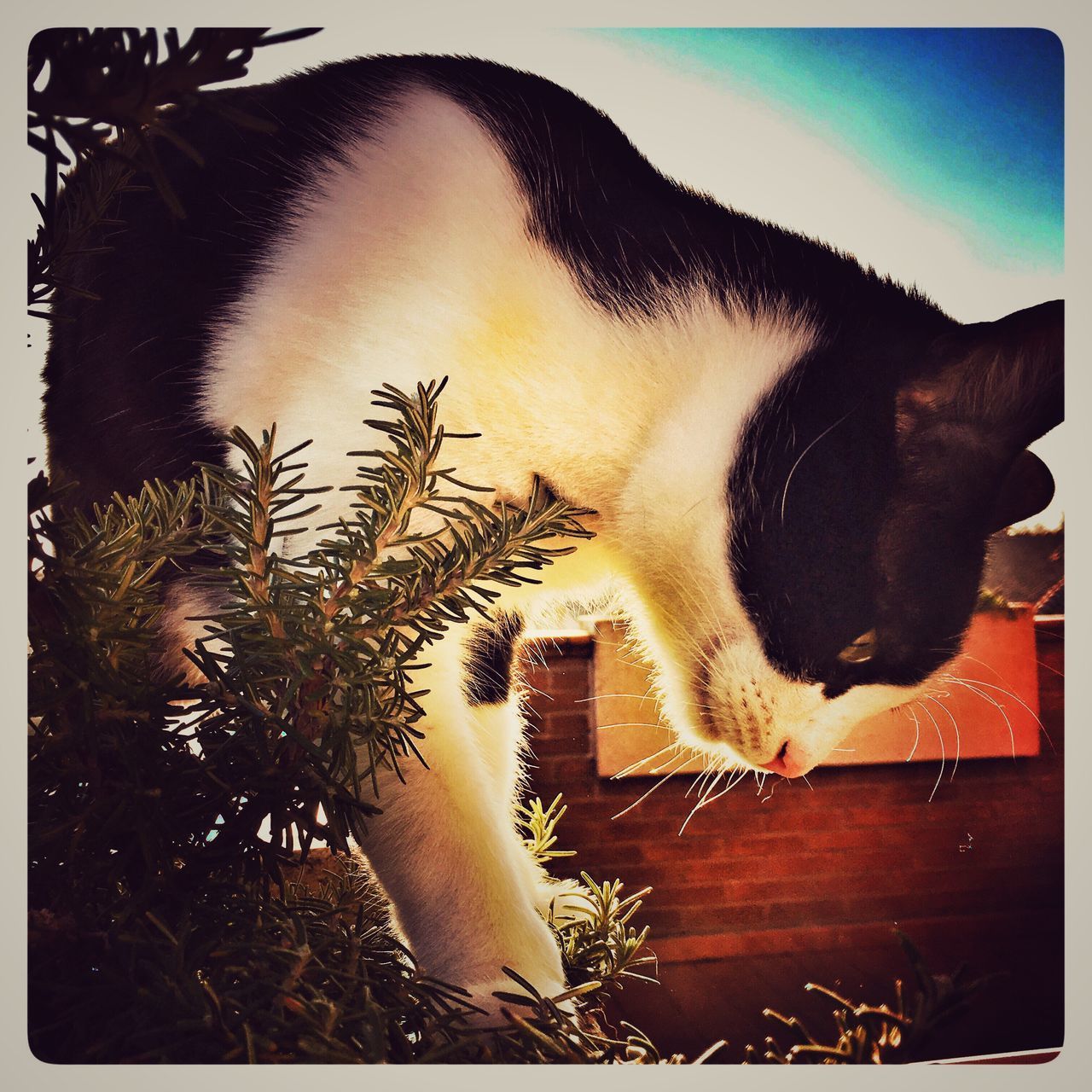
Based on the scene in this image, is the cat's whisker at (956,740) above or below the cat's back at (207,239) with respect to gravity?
below

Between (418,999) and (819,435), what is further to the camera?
(819,435)

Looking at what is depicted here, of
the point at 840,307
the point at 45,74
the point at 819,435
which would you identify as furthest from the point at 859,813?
the point at 45,74

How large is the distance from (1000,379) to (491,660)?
448mm

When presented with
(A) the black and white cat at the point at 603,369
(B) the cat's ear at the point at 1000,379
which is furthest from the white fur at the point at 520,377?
(B) the cat's ear at the point at 1000,379

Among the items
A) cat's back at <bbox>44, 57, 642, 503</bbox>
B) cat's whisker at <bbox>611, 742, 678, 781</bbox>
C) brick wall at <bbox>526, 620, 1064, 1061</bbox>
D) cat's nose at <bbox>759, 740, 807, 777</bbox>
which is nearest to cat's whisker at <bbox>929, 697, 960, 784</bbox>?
brick wall at <bbox>526, 620, 1064, 1061</bbox>

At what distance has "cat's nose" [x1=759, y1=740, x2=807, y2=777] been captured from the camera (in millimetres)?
740

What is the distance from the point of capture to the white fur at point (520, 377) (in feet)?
2.36

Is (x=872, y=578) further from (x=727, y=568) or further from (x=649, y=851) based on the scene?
(x=649, y=851)

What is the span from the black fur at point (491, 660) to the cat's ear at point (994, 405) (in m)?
0.34

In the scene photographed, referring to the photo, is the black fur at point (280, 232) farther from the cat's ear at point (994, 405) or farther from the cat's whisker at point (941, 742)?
the cat's whisker at point (941, 742)

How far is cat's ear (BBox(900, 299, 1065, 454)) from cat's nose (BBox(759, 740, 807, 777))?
0.28 meters

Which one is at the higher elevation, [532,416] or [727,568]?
[532,416]

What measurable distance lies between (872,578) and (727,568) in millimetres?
114

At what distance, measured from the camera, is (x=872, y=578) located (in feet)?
2.43
